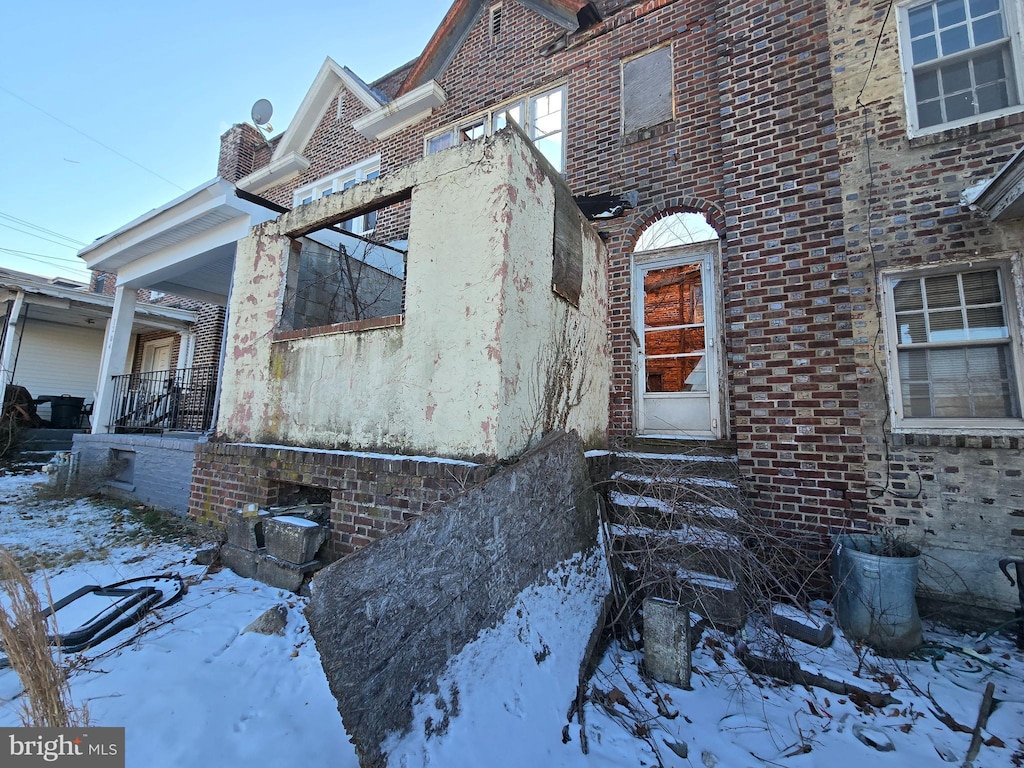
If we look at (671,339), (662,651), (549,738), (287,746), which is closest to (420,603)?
(287,746)

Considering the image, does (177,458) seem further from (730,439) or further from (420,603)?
(730,439)

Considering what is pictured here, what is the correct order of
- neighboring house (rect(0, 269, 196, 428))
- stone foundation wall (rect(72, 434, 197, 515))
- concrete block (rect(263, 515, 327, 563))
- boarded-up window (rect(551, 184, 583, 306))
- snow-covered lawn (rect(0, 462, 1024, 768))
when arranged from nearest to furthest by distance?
snow-covered lawn (rect(0, 462, 1024, 768)), concrete block (rect(263, 515, 327, 563)), boarded-up window (rect(551, 184, 583, 306)), stone foundation wall (rect(72, 434, 197, 515)), neighboring house (rect(0, 269, 196, 428))

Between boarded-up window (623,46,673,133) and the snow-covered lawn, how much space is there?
5870 millimetres

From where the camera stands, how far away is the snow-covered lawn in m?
2.12

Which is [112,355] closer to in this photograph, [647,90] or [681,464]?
[681,464]

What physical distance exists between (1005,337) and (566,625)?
431 cm

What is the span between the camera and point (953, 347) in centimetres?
386

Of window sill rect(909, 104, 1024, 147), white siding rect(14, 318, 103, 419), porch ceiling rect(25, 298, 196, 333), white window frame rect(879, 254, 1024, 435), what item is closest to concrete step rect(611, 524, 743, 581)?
white window frame rect(879, 254, 1024, 435)

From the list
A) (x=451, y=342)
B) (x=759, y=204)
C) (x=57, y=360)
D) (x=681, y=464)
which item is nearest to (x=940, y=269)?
(x=759, y=204)

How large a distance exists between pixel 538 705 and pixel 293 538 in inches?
95.9

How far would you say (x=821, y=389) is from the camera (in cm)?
409

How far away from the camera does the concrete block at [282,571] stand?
12.0 feet

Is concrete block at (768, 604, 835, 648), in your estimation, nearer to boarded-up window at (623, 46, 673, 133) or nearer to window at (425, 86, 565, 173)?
boarded-up window at (623, 46, 673, 133)

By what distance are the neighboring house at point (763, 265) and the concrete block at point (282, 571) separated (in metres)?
0.33
